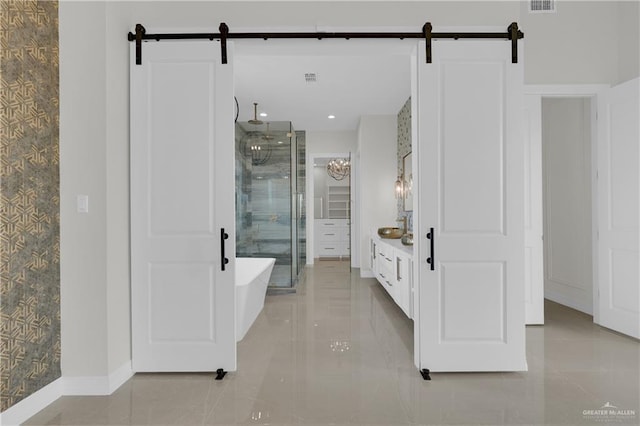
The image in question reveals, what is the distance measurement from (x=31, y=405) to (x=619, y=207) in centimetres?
488

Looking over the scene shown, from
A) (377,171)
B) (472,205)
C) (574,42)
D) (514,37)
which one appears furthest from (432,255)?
(377,171)

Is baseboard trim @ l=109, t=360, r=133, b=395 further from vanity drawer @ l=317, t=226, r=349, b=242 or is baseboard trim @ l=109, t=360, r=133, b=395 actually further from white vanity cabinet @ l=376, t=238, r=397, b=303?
vanity drawer @ l=317, t=226, r=349, b=242

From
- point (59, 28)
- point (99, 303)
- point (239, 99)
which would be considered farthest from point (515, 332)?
point (239, 99)

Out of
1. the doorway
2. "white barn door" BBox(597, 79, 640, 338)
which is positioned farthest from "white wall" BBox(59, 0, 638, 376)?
the doorway

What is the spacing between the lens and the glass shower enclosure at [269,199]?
5.25 metres

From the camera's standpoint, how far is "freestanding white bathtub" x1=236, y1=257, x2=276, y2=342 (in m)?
3.27

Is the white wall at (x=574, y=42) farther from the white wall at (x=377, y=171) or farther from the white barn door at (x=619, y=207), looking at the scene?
the white wall at (x=377, y=171)

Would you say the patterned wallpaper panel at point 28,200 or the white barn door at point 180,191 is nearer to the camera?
the patterned wallpaper panel at point 28,200

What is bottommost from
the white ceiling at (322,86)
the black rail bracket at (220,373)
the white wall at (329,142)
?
the black rail bracket at (220,373)

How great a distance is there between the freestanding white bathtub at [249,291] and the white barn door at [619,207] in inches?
138

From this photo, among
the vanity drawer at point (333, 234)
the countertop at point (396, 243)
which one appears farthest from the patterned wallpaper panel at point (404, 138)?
the vanity drawer at point (333, 234)

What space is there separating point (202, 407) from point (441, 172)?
2.19 metres

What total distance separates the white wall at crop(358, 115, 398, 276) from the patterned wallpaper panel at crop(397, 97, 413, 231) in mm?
243

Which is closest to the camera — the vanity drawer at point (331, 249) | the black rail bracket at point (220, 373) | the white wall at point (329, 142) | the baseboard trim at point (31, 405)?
the baseboard trim at point (31, 405)
